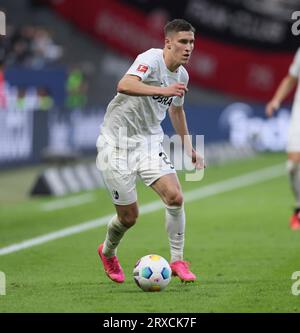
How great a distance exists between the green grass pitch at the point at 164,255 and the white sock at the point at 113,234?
0.25 m

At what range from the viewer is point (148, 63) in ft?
29.3

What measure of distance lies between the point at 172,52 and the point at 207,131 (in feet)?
66.8

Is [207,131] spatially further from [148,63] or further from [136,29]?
[148,63]

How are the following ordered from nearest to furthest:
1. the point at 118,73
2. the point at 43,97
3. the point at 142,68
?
the point at 142,68 < the point at 43,97 < the point at 118,73

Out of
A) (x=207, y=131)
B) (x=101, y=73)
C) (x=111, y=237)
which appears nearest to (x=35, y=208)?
(x=111, y=237)

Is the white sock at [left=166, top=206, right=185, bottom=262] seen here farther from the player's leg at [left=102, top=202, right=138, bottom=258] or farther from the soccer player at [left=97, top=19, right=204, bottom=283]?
the player's leg at [left=102, top=202, right=138, bottom=258]

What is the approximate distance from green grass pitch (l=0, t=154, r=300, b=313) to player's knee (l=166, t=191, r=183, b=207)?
2.23 ft

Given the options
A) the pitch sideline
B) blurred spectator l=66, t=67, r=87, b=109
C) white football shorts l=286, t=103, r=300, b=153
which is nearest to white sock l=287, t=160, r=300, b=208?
white football shorts l=286, t=103, r=300, b=153

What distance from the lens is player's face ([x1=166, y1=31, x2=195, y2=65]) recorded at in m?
8.96

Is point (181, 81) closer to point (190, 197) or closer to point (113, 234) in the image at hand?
point (113, 234)

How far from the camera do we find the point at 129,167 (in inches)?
365

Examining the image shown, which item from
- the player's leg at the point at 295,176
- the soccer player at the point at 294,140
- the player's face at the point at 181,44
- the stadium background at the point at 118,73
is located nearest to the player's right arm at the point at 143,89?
the player's face at the point at 181,44

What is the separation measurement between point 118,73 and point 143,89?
2527 centimetres

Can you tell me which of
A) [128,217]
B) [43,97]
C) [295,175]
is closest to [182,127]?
[128,217]
